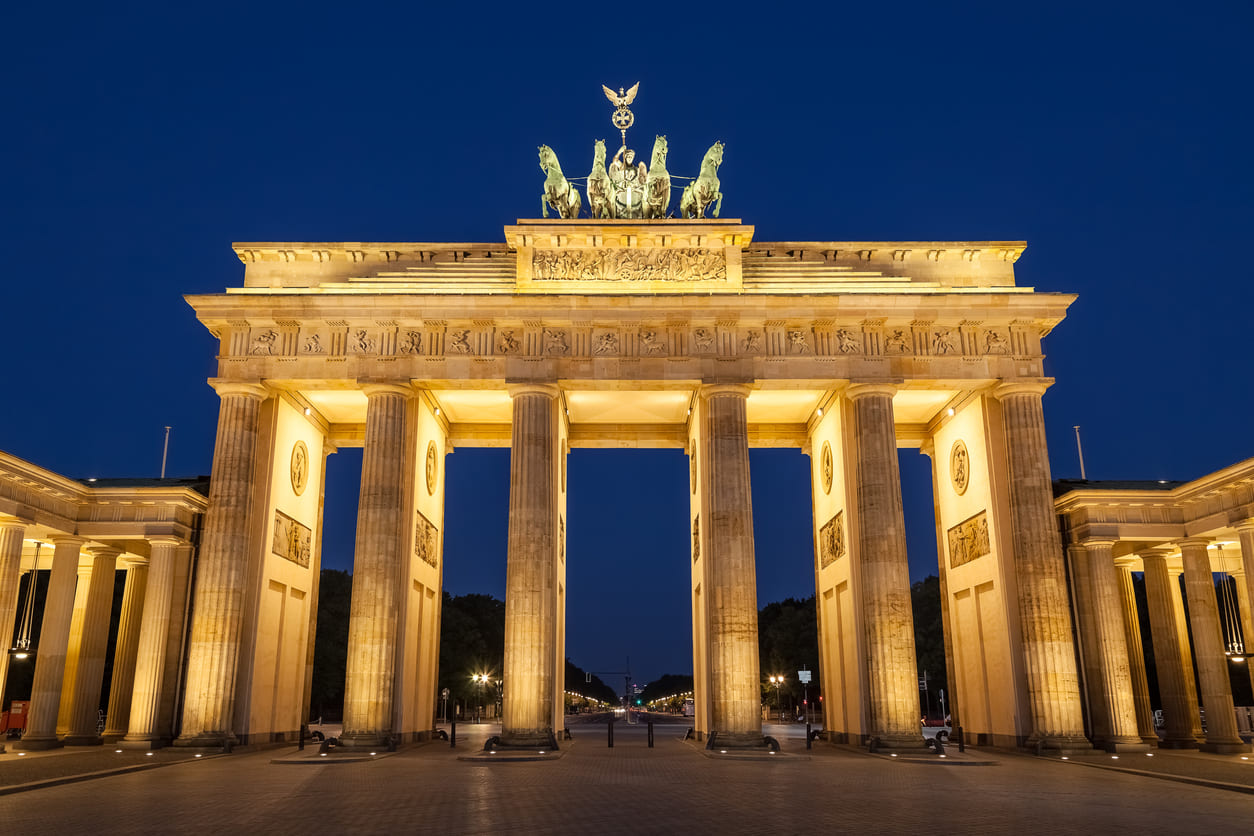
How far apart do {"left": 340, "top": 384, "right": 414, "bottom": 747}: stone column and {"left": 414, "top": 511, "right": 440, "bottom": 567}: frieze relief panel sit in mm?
2051

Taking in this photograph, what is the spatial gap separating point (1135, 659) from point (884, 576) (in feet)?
38.9

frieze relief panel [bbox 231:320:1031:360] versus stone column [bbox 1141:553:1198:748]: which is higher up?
frieze relief panel [bbox 231:320:1031:360]

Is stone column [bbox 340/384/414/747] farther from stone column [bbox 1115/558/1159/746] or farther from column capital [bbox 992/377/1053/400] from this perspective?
stone column [bbox 1115/558/1159/746]

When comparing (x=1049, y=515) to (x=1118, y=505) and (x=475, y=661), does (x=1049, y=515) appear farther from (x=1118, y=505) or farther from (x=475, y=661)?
(x=475, y=661)

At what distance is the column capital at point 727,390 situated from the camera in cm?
3141

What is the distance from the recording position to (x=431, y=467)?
1419 inches

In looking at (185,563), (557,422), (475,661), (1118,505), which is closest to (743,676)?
(557,422)

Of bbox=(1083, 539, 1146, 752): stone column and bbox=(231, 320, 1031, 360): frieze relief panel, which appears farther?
bbox=(231, 320, 1031, 360): frieze relief panel

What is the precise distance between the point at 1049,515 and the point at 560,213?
65.4 ft

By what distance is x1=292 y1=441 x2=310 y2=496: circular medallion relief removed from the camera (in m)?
34.8

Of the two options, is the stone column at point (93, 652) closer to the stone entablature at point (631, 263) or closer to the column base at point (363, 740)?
the column base at point (363, 740)

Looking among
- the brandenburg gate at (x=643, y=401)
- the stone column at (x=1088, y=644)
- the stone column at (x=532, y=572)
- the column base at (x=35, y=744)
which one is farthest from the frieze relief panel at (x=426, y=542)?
the stone column at (x=1088, y=644)

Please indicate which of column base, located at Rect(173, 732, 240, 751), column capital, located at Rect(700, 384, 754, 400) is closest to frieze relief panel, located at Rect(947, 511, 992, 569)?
column capital, located at Rect(700, 384, 754, 400)

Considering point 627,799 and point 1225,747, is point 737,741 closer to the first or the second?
point 627,799
